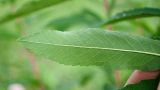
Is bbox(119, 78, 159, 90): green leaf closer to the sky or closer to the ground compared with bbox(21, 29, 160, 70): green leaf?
closer to the ground

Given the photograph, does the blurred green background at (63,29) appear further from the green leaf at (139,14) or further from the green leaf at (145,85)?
the green leaf at (145,85)

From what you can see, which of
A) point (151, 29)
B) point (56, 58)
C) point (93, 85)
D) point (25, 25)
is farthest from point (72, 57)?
point (93, 85)

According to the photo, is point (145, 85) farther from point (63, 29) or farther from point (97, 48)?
point (63, 29)

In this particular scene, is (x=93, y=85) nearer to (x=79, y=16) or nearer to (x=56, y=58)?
Result: (x=79, y=16)

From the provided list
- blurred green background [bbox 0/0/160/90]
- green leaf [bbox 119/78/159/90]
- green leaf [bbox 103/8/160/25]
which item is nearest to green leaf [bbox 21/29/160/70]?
green leaf [bbox 119/78/159/90]

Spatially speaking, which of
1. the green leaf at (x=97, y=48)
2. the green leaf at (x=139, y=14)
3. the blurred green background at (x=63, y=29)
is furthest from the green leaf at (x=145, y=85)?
the blurred green background at (x=63, y=29)

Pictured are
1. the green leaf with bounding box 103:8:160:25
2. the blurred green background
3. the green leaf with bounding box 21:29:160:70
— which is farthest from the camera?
the blurred green background

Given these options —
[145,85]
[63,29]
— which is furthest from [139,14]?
[63,29]

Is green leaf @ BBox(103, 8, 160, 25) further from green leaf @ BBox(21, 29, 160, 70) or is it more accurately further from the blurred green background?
the blurred green background
